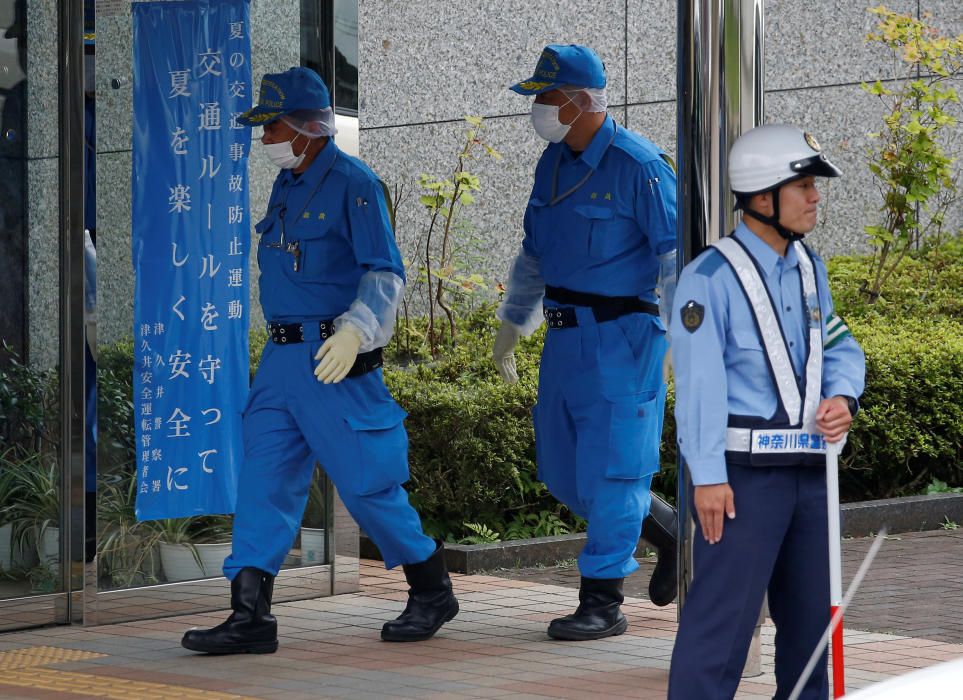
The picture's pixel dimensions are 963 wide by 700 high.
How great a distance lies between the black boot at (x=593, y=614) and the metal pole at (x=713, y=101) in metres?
0.88

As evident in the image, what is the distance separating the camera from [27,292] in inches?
273

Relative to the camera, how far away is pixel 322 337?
6.19 metres

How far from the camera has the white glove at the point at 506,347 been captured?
22.4 ft

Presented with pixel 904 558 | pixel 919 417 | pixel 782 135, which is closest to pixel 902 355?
pixel 919 417

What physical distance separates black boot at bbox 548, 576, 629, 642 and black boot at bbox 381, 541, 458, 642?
0.44 metres

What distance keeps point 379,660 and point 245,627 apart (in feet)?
1.65

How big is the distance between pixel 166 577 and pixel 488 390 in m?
2.21

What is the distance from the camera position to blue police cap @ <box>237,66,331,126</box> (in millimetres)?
6281

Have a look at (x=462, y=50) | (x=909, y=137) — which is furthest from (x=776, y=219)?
(x=462, y=50)

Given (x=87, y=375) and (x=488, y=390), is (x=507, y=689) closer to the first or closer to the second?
(x=87, y=375)

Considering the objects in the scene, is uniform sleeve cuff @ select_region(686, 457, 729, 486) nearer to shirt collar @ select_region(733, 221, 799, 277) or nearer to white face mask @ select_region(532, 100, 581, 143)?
shirt collar @ select_region(733, 221, 799, 277)

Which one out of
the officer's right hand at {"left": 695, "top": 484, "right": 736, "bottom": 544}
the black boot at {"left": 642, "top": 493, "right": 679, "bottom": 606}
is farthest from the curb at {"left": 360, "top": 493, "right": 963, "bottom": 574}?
the officer's right hand at {"left": 695, "top": 484, "right": 736, "bottom": 544}

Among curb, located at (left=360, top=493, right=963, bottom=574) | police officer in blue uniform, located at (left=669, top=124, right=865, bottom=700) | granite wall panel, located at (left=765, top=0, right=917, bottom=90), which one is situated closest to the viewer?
police officer in blue uniform, located at (left=669, top=124, right=865, bottom=700)

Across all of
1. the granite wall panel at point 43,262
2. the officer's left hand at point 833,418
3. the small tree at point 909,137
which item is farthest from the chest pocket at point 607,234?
the small tree at point 909,137
